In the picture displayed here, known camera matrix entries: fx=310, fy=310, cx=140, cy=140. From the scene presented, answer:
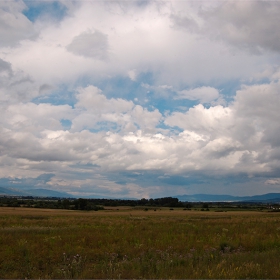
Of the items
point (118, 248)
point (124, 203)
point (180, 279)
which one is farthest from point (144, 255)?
point (124, 203)

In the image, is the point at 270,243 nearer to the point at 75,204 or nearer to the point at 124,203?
the point at 75,204

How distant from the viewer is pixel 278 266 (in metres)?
9.68

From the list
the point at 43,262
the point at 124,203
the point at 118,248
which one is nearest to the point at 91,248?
the point at 118,248

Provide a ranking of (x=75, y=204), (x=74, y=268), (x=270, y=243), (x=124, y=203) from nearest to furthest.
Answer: (x=74, y=268), (x=270, y=243), (x=75, y=204), (x=124, y=203)

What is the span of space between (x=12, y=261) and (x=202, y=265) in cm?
714

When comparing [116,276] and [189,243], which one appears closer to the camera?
[116,276]

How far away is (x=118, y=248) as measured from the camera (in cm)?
1452

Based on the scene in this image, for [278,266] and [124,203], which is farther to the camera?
[124,203]

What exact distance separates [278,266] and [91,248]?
8546 mm

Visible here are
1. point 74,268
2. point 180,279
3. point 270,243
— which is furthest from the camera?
point 270,243

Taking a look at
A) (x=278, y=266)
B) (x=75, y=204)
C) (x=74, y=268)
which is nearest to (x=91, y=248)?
(x=74, y=268)

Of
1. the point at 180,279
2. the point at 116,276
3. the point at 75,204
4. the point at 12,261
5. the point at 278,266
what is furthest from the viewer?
the point at 75,204

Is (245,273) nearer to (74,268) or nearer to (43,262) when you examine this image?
(74,268)

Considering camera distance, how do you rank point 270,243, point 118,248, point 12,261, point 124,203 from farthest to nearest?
point 124,203 < point 270,243 < point 118,248 < point 12,261
